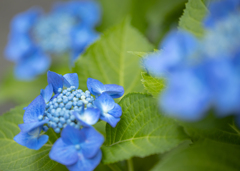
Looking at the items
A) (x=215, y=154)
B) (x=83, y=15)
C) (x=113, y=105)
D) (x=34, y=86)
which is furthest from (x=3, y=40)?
(x=215, y=154)

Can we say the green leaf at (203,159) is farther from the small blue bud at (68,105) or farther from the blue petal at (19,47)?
the blue petal at (19,47)

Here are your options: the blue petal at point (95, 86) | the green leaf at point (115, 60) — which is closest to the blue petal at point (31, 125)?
the blue petal at point (95, 86)

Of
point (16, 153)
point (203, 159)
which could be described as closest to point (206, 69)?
point (203, 159)

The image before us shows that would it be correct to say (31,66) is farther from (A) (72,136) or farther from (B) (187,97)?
(B) (187,97)

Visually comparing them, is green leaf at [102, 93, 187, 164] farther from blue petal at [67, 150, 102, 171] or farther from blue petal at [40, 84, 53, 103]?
blue petal at [40, 84, 53, 103]

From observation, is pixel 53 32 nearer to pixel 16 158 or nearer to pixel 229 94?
pixel 16 158

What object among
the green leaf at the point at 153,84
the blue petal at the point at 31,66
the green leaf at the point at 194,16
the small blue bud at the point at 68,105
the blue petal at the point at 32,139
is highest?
the green leaf at the point at 194,16
